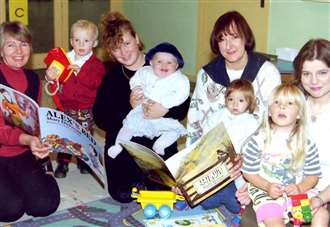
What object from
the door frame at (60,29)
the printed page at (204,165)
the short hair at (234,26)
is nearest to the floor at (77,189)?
the printed page at (204,165)

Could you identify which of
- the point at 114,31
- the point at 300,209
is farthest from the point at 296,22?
the point at 300,209

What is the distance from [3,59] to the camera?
240cm

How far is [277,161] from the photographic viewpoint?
201 cm

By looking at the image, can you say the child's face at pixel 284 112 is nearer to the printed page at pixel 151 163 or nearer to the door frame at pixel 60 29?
the printed page at pixel 151 163

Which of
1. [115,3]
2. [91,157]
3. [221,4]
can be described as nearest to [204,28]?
[221,4]

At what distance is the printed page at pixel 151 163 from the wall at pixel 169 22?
2.61 m

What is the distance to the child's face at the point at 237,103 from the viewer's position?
2266 millimetres

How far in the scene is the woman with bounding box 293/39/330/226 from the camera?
204cm

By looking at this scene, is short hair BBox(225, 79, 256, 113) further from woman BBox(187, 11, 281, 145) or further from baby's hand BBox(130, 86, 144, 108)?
baby's hand BBox(130, 86, 144, 108)

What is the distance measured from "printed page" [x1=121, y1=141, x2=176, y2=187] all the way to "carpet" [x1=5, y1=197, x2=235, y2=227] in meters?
0.15

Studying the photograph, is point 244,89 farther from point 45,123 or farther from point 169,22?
point 169,22

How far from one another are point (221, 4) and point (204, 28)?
0.30 meters

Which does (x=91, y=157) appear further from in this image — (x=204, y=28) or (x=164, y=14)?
(x=164, y=14)

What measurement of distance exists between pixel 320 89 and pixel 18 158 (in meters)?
1.26
